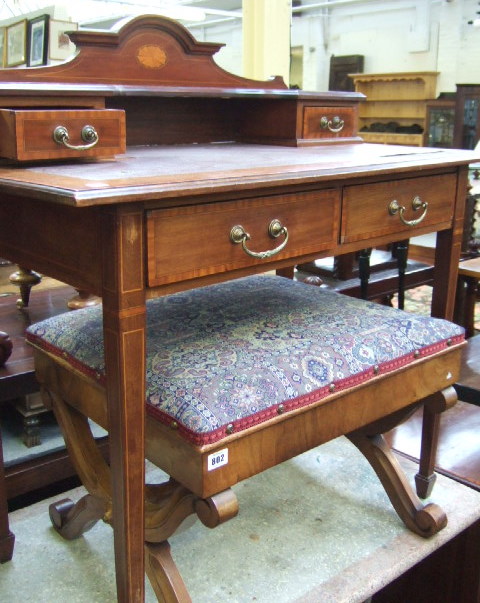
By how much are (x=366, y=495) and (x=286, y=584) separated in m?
0.35

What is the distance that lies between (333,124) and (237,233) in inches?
A: 30.7

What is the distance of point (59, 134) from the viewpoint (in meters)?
1.02

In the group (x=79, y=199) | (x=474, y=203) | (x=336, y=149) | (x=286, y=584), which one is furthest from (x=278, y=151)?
(x=474, y=203)

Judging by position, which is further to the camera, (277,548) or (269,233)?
(277,548)

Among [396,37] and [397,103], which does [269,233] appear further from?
[396,37]

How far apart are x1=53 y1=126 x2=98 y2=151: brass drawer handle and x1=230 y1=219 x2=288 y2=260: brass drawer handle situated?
0.96 feet

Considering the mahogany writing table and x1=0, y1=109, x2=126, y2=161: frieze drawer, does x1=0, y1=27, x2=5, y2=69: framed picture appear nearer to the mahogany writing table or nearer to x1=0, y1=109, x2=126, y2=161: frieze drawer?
the mahogany writing table

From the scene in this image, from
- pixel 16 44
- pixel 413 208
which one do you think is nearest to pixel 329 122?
pixel 413 208

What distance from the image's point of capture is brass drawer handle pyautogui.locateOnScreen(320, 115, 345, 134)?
1572 millimetres

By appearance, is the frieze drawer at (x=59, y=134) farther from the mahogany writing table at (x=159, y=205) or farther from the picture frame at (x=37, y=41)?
the picture frame at (x=37, y=41)

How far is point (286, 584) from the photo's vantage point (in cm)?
120

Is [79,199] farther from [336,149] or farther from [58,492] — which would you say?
[58,492]

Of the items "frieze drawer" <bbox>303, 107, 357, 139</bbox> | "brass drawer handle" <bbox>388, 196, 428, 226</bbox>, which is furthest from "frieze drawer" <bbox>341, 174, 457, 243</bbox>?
"frieze drawer" <bbox>303, 107, 357, 139</bbox>

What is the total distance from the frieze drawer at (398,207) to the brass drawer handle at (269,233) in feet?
0.50
